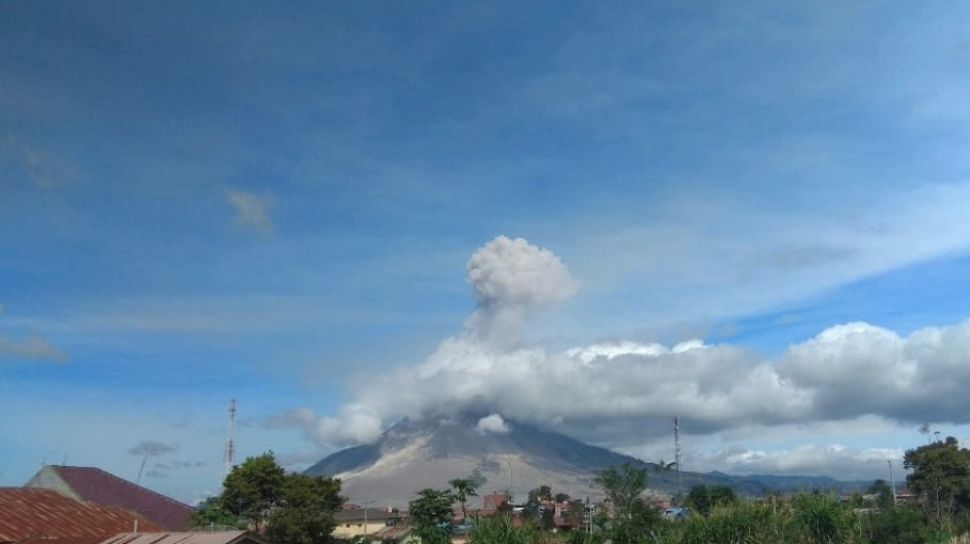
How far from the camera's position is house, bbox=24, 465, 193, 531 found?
89.7 m

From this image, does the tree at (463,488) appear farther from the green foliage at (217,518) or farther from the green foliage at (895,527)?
the green foliage at (895,527)

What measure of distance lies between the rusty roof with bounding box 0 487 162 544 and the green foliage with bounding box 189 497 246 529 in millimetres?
5027

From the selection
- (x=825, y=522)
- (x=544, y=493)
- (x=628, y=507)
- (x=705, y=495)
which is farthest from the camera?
(x=544, y=493)

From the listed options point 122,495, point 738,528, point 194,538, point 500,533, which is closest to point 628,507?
point 738,528

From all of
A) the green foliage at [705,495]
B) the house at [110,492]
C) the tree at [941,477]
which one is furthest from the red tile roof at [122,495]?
the tree at [941,477]

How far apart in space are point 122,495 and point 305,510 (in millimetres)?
45867

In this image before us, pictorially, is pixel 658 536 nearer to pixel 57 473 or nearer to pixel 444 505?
pixel 444 505

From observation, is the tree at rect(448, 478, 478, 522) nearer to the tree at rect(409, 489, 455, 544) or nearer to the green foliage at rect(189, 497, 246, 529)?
the tree at rect(409, 489, 455, 544)

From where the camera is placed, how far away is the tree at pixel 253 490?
5922 cm

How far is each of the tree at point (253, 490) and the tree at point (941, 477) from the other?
47.0 metres

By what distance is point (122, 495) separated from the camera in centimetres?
9350

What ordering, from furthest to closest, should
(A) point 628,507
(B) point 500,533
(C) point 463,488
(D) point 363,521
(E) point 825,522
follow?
(D) point 363,521 → (A) point 628,507 → (C) point 463,488 → (E) point 825,522 → (B) point 500,533

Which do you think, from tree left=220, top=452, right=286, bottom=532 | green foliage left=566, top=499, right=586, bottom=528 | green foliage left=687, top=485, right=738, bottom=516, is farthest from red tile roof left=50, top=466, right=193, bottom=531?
green foliage left=687, top=485, right=738, bottom=516

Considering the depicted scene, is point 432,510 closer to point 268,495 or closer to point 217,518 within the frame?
point 268,495
